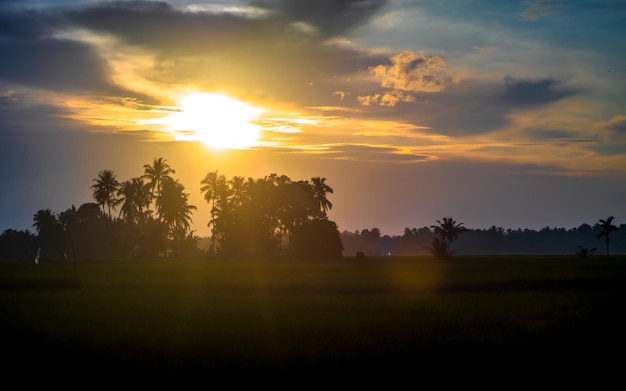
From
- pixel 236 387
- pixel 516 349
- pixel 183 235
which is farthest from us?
pixel 183 235

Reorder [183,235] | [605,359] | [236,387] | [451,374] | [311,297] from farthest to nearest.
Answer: [183,235]
[311,297]
[605,359]
[451,374]
[236,387]

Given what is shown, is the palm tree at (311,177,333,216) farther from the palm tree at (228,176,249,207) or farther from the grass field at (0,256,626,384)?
the grass field at (0,256,626,384)

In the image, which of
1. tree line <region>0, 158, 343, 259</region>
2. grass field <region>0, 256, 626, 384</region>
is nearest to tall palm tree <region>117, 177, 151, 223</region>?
tree line <region>0, 158, 343, 259</region>

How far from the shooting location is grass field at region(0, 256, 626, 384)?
676 inches

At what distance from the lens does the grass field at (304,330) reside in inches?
676

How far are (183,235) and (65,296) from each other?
78899 millimetres

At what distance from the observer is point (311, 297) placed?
1273 inches

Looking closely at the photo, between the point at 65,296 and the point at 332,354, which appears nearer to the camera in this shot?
the point at 332,354

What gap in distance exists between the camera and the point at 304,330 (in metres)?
21.3

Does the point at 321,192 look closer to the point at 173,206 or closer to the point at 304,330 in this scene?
the point at 173,206

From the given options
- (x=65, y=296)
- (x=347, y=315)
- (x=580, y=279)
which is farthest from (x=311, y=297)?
(x=580, y=279)

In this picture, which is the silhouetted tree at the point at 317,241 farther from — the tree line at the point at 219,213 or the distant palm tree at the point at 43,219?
the distant palm tree at the point at 43,219

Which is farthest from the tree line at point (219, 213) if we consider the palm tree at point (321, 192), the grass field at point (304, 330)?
the grass field at point (304, 330)

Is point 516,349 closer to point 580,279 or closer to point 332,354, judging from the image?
point 332,354
